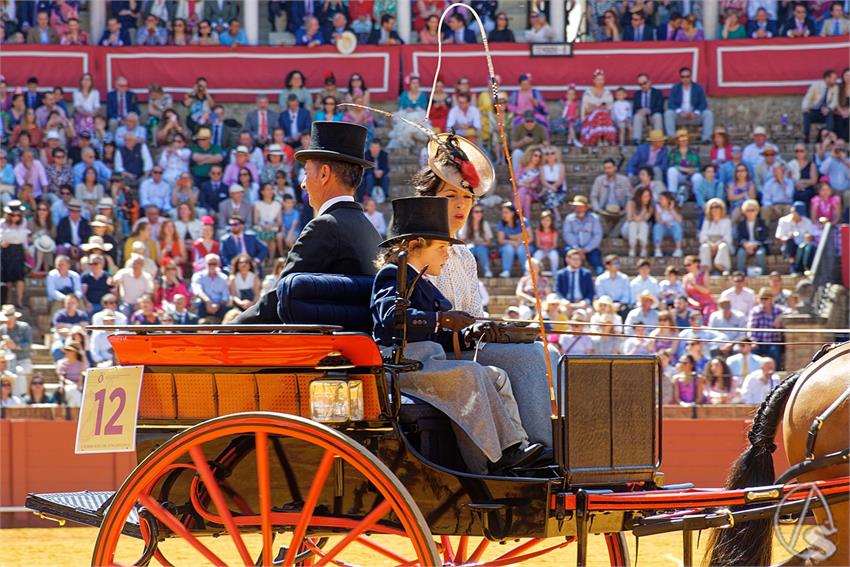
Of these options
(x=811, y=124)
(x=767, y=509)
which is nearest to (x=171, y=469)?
(x=767, y=509)

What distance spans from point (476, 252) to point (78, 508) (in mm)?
8795

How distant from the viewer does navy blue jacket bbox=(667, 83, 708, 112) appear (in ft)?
54.2

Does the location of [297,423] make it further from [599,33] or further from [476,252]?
[599,33]

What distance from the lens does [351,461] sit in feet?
13.6

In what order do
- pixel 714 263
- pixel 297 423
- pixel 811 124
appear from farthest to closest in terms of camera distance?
pixel 811 124
pixel 714 263
pixel 297 423

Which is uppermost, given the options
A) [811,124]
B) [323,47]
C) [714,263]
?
[323,47]

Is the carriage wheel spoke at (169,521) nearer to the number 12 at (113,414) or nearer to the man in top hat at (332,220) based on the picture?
the number 12 at (113,414)

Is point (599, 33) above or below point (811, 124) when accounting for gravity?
above

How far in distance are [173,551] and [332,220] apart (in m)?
4.13

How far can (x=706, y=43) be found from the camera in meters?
18.0

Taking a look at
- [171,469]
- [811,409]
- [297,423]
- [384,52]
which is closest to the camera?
[297,423]

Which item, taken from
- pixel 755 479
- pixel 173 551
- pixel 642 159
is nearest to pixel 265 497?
pixel 755 479

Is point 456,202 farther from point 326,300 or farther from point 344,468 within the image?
point 344,468

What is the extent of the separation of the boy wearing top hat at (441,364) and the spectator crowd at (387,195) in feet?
17.9
